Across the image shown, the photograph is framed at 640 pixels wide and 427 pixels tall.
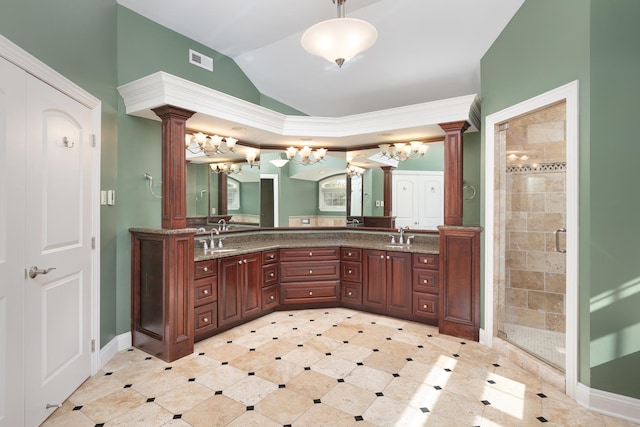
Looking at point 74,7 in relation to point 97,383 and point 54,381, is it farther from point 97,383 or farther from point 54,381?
point 97,383

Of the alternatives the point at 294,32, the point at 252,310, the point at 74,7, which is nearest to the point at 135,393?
the point at 252,310

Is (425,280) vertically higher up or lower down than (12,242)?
lower down

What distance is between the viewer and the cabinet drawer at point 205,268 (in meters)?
3.25

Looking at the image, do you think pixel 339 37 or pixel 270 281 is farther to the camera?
pixel 270 281

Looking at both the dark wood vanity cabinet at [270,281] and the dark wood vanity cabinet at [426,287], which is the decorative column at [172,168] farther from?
the dark wood vanity cabinet at [426,287]

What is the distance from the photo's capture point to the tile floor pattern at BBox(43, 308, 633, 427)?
7.10 feet

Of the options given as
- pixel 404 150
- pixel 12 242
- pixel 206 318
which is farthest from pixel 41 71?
pixel 404 150

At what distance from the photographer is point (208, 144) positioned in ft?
13.2

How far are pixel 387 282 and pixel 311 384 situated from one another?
1787mm

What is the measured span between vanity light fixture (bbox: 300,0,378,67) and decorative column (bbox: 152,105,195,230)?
54.5 inches

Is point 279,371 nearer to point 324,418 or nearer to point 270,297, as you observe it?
point 324,418

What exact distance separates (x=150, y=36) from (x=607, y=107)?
4000 mm

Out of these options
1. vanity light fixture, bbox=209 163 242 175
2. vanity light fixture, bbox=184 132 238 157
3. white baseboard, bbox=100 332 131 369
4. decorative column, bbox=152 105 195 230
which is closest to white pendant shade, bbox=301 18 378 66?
decorative column, bbox=152 105 195 230

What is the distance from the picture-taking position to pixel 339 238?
4930mm
